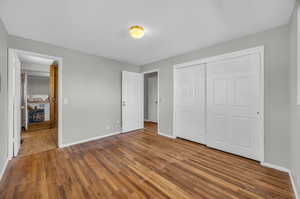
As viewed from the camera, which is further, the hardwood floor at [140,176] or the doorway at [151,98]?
the doorway at [151,98]

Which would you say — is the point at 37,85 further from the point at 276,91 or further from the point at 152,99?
the point at 276,91

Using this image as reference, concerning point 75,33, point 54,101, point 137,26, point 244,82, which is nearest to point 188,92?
point 244,82

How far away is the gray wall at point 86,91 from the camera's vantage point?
A: 3162mm

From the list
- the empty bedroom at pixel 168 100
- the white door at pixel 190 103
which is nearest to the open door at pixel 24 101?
the empty bedroom at pixel 168 100

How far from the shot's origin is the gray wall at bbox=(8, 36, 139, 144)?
10.4 ft

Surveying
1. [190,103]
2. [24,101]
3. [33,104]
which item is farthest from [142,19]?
[33,104]

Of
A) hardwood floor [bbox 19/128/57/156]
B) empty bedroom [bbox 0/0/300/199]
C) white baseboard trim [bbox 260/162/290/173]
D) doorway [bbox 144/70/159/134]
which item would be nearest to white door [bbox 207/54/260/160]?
empty bedroom [bbox 0/0/300/199]

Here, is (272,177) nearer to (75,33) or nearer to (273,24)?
(273,24)

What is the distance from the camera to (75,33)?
2480mm

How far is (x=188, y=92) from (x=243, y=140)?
5.35 ft

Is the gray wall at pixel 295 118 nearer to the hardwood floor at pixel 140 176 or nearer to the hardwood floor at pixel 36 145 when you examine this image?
the hardwood floor at pixel 140 176

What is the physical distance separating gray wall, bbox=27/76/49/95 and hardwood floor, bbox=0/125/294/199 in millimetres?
5094

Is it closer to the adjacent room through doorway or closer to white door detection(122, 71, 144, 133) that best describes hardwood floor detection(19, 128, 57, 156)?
the adjacent room through doorway

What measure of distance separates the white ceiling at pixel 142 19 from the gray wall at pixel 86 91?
25 centimetres
